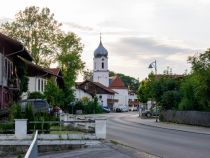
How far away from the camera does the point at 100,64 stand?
162750 millimetres

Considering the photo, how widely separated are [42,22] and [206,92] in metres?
36.4

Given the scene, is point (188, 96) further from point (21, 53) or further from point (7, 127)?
point (7, 127)

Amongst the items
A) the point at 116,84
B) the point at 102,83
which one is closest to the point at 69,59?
the point at 102,83

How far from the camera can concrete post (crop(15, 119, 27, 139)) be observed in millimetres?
25875

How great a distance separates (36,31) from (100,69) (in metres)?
86.6

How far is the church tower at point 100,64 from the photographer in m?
161

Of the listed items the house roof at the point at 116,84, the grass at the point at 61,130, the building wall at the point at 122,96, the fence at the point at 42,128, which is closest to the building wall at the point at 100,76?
the building wall at the point at 122,96

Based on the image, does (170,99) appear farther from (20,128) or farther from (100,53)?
(100,53)

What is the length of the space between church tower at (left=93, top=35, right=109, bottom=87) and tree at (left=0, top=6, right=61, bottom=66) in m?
81.0

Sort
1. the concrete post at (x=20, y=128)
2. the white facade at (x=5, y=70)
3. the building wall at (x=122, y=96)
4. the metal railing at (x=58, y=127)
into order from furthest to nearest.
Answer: the building wall at (x=122, y=96)
the white facade at (x=5, y=70)
the metal railing at (x=58, y=127)
the concrete post at (x=20, y=128)

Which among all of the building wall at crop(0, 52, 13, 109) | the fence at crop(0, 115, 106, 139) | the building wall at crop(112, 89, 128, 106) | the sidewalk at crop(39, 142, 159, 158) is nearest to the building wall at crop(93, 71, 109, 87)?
the building wall at crop(112, 89, 128, 106)

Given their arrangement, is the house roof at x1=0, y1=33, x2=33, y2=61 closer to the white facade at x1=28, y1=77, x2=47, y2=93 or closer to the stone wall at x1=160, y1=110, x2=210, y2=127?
the stone wall at x1=160, y1=110, x2=210, y2=127

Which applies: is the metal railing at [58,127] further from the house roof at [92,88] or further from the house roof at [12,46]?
the house roof at [92,88]

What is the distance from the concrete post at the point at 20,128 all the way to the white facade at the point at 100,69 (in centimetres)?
13538
